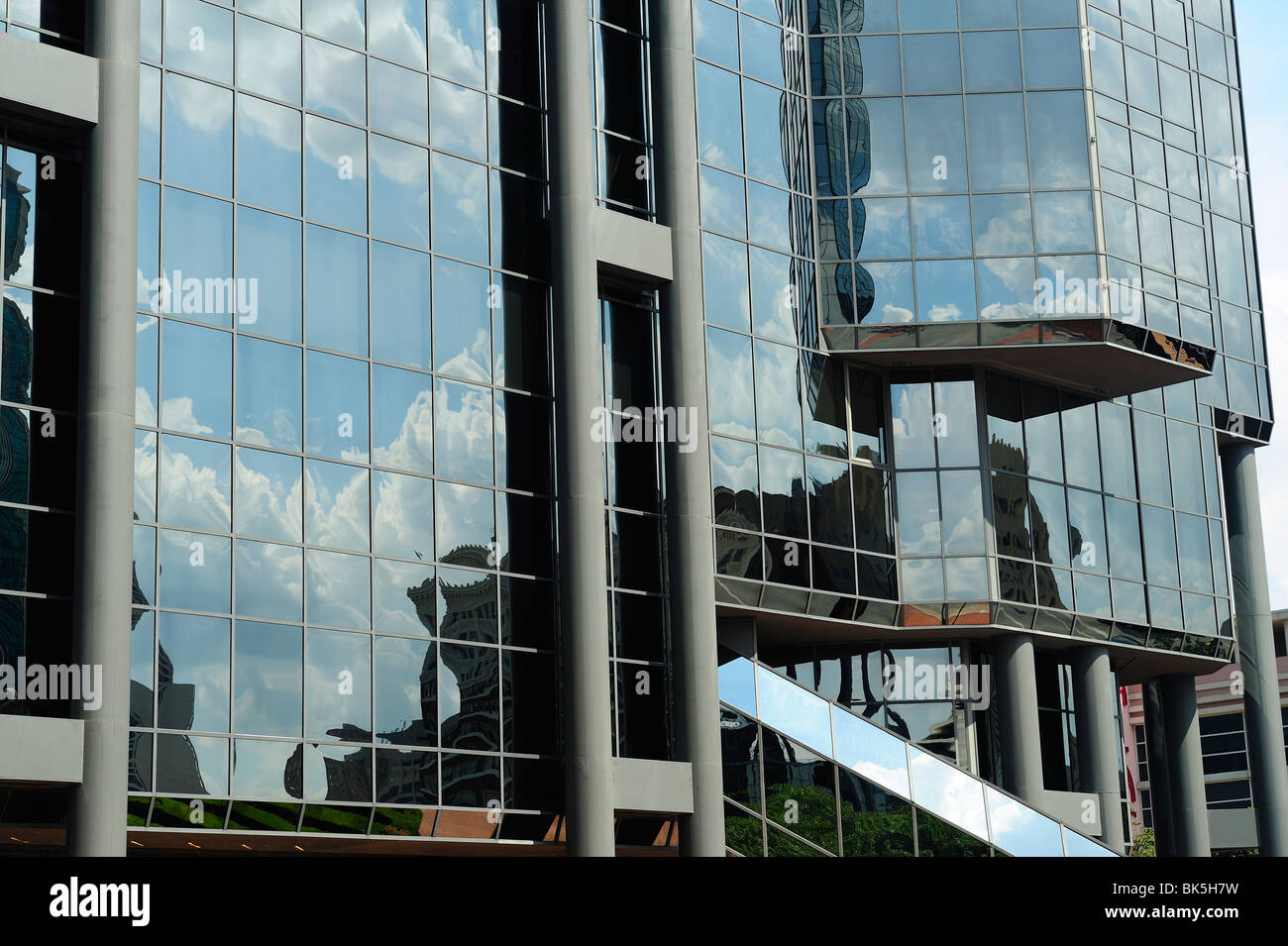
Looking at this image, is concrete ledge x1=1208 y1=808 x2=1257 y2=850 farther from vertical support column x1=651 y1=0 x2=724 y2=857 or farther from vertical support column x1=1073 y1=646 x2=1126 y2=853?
vertical support column x1=651 y1=0 x2=724 y2=857

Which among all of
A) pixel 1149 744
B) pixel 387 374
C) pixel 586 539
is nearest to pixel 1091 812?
pixel 1149 744

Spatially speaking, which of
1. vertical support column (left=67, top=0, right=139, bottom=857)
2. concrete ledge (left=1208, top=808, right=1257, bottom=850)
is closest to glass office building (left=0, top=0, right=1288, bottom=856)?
vertical support column (left=67, top=0, right=139, bottom=857)

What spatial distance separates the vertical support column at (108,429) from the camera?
22422mm

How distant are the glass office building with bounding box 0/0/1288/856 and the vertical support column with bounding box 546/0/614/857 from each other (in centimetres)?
9

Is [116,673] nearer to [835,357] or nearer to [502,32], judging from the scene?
[502,32]

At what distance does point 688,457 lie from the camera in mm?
31031

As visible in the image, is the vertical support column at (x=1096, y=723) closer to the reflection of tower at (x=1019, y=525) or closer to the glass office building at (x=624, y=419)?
the glass office building at (x=624, y=419)

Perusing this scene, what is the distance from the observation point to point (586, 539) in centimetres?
2883

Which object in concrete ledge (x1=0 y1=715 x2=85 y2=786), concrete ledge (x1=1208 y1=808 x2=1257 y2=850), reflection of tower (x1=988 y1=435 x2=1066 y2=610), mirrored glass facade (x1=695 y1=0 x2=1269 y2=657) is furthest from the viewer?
concrete ledge (x1=1208 y1=808 x2=1257 y2=850)

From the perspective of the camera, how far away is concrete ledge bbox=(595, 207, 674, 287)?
30703 mm

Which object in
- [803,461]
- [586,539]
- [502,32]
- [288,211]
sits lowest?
[586,539]

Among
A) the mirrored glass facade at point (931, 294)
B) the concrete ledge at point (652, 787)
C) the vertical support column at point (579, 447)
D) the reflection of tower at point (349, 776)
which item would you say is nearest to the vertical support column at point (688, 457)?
the concrete ledge at point (652, 787)
